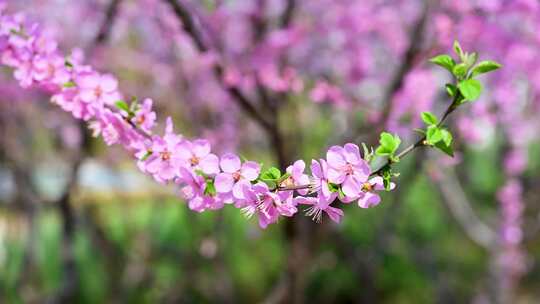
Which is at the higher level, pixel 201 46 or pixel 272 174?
pixel 201 46

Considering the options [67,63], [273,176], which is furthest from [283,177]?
[67,63]

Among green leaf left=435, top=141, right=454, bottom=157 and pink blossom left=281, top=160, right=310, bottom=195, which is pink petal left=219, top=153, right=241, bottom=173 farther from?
green leaf left=435, top=141, right=454, bottom=157

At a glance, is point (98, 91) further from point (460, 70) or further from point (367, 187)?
point (460, 70)

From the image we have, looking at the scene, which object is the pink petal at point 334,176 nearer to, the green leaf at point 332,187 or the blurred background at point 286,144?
the green leaf at point 332,187

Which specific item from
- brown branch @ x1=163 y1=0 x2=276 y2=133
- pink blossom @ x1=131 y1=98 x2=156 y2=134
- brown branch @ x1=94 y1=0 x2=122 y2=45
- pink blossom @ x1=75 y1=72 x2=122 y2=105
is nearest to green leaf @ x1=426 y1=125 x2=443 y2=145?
pink blossom @ x1=131 y1=98 x2=156 y2=134

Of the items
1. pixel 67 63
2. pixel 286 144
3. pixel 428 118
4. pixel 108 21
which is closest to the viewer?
pixel 428 118

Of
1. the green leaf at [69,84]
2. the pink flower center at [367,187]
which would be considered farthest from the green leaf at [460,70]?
the green leaf at [69,84]
